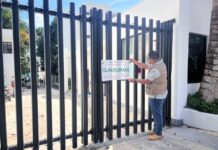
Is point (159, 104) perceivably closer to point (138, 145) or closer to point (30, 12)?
point (138, 145)

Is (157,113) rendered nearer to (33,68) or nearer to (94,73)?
(94,73)

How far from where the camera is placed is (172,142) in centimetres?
512

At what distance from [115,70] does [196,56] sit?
10.8 ft

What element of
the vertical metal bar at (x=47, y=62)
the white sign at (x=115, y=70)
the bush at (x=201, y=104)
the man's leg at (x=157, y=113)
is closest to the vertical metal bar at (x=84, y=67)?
the white sign at (x=115, y=70)

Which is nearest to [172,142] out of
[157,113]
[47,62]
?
[157,113]

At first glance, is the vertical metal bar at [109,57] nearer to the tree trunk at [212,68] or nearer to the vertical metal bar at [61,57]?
the vertical metal bar at [61,57]

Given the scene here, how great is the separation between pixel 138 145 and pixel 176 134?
1.23m

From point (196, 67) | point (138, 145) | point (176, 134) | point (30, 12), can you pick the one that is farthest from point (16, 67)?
point (196, 67)

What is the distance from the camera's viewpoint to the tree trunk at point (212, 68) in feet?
→ 20.7

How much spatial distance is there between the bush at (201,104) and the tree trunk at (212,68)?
151 millimetres

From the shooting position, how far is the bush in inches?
239

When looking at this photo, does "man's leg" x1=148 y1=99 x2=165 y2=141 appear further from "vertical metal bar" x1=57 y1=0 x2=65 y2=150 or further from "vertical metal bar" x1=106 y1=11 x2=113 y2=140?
"vertical metal bar" x1=57 y1=0 x2=65 y2=150

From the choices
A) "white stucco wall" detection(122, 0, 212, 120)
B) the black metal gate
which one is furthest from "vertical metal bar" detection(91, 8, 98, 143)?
"white stucco wall" detection(122, 0, 212, 120)

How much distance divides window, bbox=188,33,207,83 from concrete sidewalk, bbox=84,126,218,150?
1.97 meters
